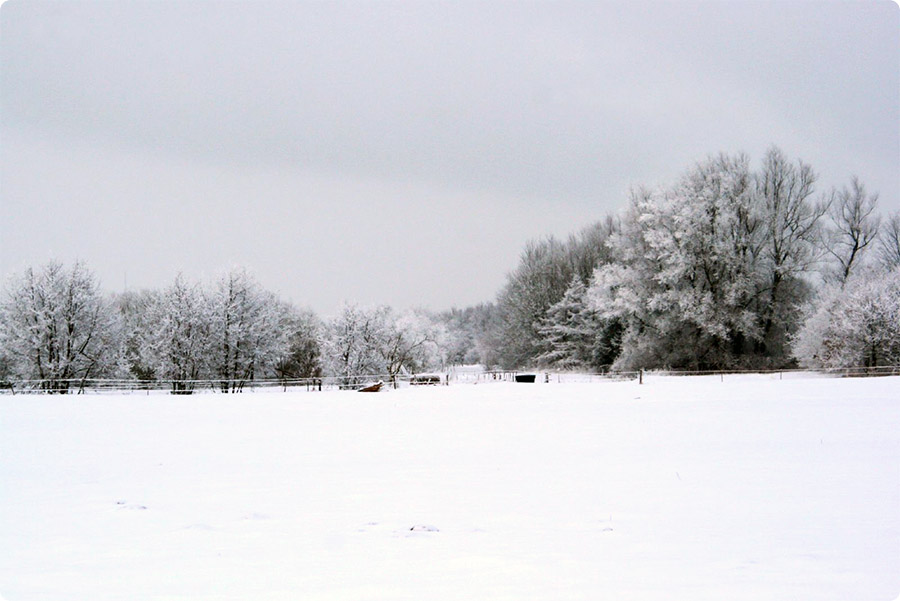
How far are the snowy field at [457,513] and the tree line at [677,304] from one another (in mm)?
29102

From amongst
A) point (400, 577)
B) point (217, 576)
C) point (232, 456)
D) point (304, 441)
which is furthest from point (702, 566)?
point (304, 441)

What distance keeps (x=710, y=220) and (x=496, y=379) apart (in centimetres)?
2080

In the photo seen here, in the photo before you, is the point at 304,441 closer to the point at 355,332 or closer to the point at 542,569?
the point at 542,569

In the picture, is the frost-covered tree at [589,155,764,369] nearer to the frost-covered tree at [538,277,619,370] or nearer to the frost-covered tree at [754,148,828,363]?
the frost-covered tree at [754,148,828,363]

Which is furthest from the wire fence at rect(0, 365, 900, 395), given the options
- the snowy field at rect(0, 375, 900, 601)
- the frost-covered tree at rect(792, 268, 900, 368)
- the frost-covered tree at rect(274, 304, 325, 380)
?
the snowy field at rect(0, 375, 900, 601)

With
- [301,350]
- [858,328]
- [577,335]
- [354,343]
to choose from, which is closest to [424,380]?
[354,343]

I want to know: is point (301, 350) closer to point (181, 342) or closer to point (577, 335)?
point (181, 342)

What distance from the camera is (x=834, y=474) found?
900 cm

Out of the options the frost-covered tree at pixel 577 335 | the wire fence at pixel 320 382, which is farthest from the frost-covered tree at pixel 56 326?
the frost-covered tree at pixel 577 335

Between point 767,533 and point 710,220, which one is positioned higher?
point 710,220

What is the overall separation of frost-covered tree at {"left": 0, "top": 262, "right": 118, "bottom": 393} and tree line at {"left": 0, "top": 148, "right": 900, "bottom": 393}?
105mm

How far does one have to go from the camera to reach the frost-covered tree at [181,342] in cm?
5469

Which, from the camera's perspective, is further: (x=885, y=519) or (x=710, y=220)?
(x=710, y=220)

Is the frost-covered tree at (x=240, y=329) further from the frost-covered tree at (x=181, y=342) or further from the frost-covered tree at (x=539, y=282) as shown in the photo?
the frost-covered tree at (x=539, y=282)
